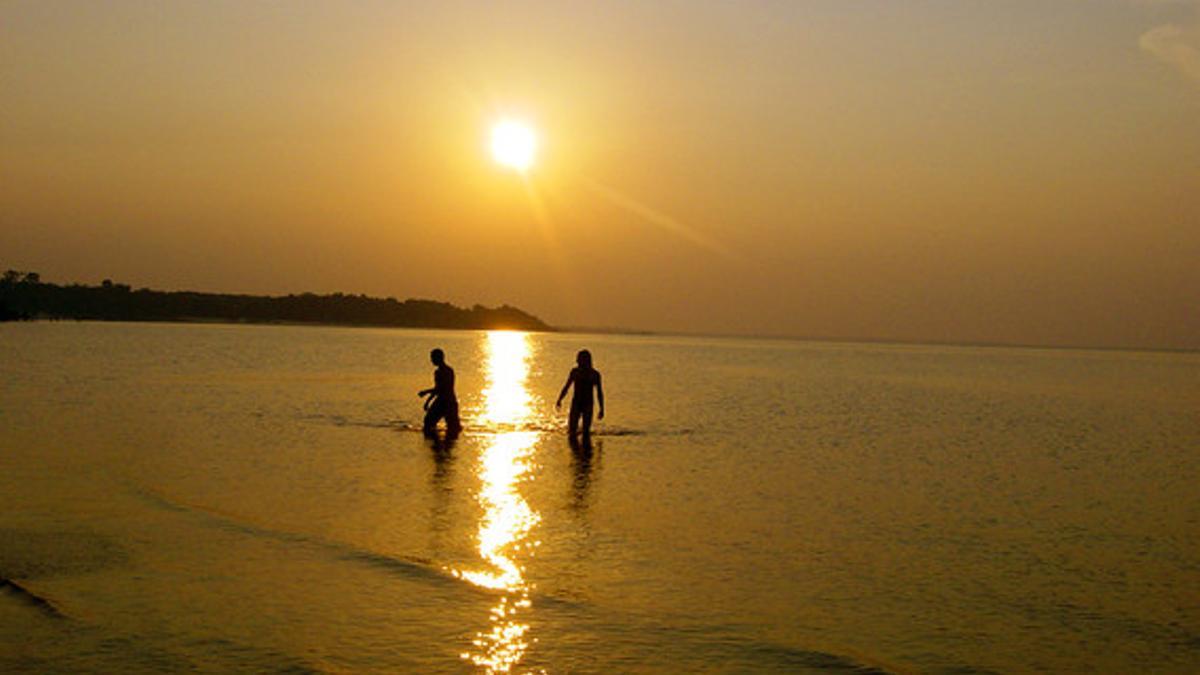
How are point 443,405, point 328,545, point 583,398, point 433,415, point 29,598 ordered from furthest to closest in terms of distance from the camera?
point 583,398 → point 443,405 → point 433,415 → point 328,545 → point 29,598

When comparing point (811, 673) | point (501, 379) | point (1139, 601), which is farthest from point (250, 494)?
point (501, 379)

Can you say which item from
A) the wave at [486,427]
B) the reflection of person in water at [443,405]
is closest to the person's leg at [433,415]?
the reflection of person in water at [443,405]

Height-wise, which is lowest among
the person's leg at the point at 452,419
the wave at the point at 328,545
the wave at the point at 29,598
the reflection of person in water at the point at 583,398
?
the wave at the point at 29,598

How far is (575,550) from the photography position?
14703 mm

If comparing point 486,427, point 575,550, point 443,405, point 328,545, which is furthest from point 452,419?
point 575,550

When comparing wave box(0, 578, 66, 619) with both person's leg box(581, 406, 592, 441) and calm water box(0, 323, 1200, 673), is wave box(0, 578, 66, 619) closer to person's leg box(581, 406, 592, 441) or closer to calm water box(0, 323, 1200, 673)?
calm water box(0, 323, 1200, 673)

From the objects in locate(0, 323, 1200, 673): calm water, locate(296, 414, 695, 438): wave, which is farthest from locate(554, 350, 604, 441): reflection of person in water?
locate(296, 414, 695, 438): wave

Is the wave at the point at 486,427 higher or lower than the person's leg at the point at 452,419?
lower

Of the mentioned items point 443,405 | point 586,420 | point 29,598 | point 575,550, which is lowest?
point 29,598

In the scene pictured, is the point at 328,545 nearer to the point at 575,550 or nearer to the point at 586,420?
the point at 575,550

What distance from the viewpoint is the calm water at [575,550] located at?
10336 mm

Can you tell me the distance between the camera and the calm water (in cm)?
1034

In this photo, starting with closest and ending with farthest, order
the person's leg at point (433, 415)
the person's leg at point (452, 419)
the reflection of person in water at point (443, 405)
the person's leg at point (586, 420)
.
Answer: the reflection of person in water at point (443, 405) < the person's leg at point (433, 415) < the person's leg at point (452, 419) < the person's leg at point (586, 420)

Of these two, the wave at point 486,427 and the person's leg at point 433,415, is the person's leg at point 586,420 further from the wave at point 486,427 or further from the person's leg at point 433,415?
the person's leg at point 433,415
